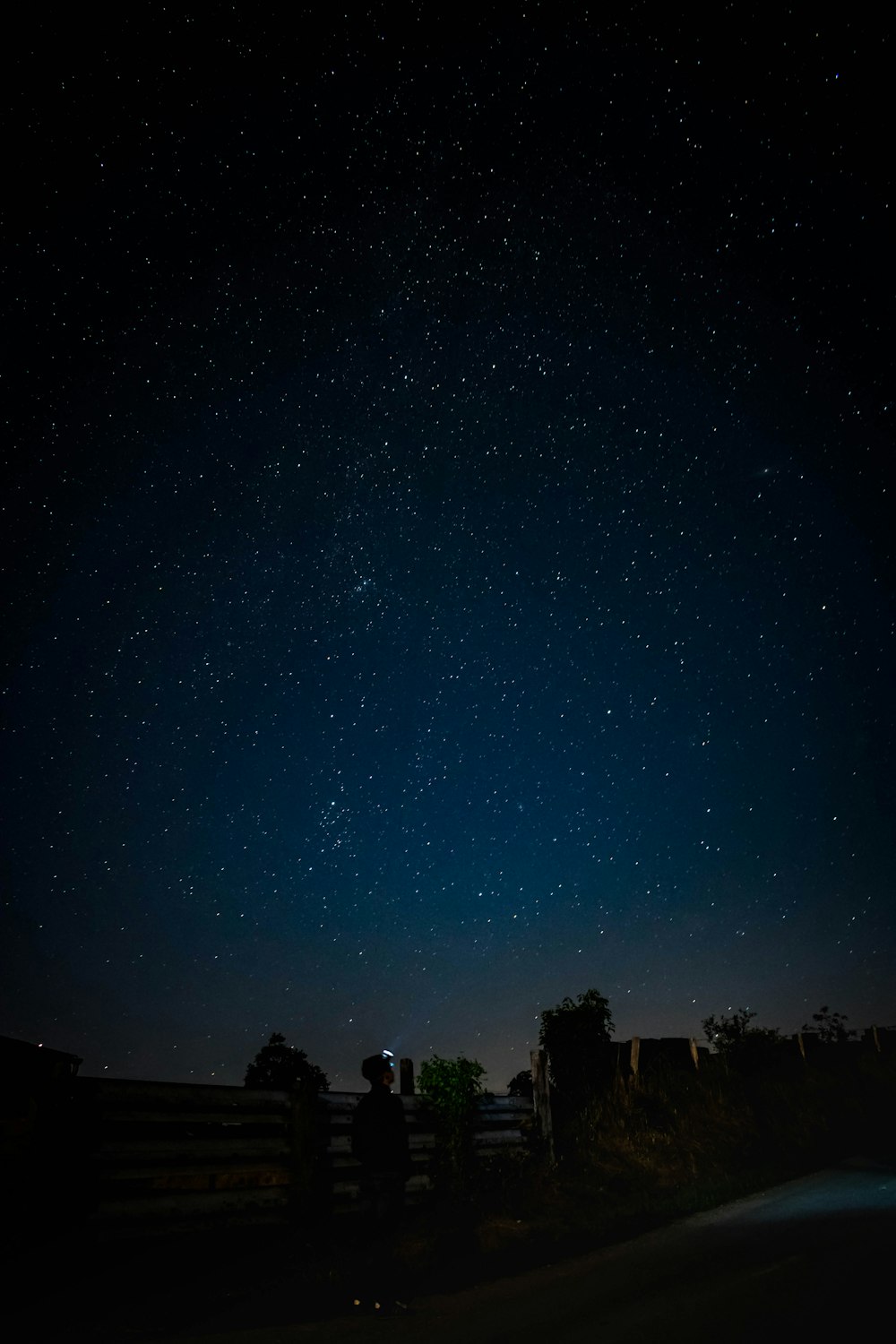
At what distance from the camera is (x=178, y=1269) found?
6070 millimetres

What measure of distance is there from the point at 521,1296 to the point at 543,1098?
586 cm

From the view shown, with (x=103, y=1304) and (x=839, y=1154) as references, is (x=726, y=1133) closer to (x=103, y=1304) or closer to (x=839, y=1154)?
(x=839, y=1154)

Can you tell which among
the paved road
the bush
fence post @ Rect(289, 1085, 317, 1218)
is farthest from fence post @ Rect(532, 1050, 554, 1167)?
fence post @ Rect(289, 1085, 317, 1218)

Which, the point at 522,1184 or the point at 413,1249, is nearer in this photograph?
the point at 413,1249

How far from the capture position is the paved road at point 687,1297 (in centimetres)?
450

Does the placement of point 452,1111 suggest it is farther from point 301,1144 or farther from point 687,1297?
point 687,1297

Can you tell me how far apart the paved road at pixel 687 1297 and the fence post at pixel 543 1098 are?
146 inches

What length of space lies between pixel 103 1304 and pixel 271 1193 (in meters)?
2.47

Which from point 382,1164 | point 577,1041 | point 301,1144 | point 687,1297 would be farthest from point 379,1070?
point 577,1041

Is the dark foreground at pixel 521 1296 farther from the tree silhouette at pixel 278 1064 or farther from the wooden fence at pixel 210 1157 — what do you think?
the tree silhouette at pixel 278 1064

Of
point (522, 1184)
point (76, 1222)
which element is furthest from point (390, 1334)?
point (522, 1184)

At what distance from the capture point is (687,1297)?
5180mm

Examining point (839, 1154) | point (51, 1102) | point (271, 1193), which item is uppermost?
point (51, 1102)

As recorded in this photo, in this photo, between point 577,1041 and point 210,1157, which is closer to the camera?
point 210,1157
